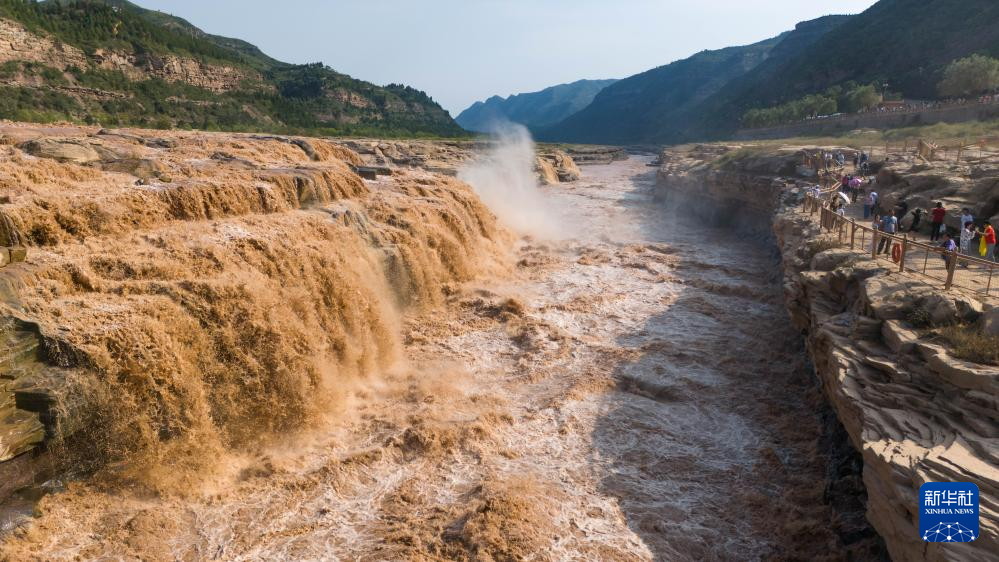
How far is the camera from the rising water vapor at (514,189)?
26906mm

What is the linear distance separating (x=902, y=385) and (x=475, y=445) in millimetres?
6274

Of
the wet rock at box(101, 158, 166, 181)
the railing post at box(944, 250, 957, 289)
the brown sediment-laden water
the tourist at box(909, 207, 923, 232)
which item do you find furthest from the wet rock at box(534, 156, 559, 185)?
the railing post at box(944, 250, 957, 289)

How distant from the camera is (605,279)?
61.3 ft

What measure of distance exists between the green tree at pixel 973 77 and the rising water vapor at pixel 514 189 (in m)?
30.6

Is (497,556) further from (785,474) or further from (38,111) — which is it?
(38,111)

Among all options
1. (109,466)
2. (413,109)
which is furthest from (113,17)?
(109,466)

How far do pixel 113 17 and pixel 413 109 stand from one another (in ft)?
144

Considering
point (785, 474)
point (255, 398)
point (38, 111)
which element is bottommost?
point (785, 474)

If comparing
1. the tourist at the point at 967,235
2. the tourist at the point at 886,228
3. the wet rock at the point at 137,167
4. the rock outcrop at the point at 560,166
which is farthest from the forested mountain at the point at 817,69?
the wet rock at the point at 137,167

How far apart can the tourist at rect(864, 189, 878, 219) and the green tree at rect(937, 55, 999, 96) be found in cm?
3250

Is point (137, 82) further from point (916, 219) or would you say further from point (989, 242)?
point (989, 242)

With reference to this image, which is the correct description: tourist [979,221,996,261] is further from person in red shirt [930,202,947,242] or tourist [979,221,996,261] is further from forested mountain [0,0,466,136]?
forested mountain [0,0,466,136]

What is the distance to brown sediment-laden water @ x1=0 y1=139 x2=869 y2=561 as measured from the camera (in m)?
7.24

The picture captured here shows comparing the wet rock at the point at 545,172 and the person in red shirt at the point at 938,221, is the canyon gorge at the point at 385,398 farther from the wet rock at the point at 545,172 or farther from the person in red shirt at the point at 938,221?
the wet rock at the point at 545,172
